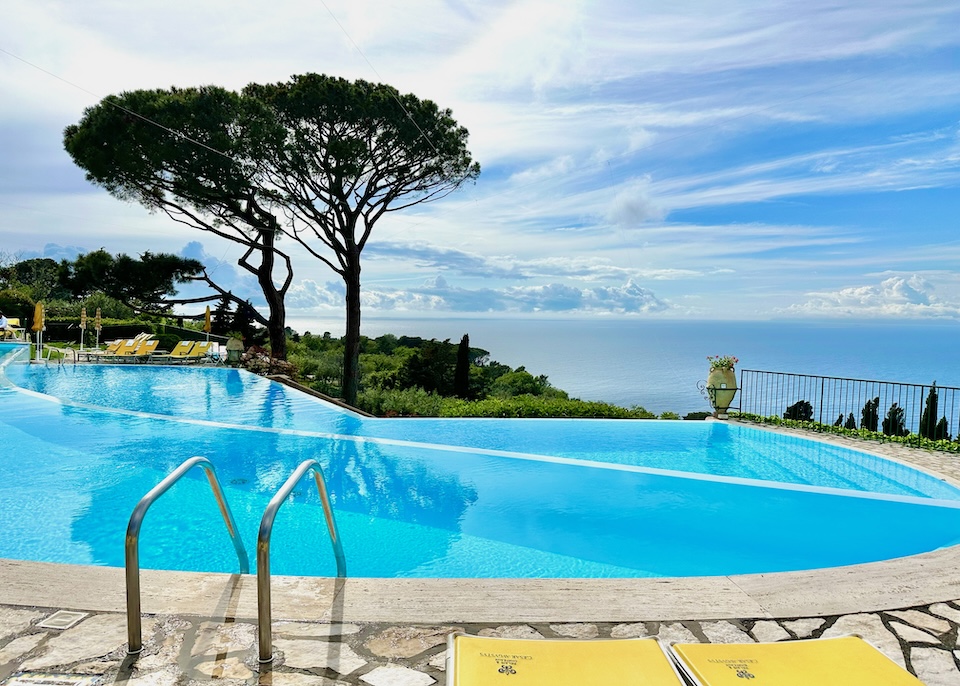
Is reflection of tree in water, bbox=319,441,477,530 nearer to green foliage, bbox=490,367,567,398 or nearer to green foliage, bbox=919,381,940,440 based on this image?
green foliage, bbox=919,381,940,440

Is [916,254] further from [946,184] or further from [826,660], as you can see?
[826,660]

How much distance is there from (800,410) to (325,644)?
1112 centimetres

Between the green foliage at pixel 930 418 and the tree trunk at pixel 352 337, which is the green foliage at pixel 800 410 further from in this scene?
the tree trunk at pixel 352 337

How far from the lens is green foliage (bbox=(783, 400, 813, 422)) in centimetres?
1111

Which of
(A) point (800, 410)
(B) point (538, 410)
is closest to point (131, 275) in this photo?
(B) point (538, 410)

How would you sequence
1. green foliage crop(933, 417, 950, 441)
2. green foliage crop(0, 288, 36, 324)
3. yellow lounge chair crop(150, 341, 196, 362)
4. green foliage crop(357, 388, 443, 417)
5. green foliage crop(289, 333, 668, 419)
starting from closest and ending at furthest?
green foliage crop(933, 417, 950, 441), green foliage crop(289, 333, 668, 419), green foliage crop(357, 388, 443, 417), yellow lounge chair crop(150, 341, 196, 362), green foliage crop(0, 288, 36, 324)

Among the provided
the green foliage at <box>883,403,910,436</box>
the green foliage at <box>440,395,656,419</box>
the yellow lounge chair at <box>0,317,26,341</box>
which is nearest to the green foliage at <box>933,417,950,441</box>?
the green foliage at <box>883,403,910,436</box>

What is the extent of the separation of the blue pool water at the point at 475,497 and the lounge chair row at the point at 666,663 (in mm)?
2331

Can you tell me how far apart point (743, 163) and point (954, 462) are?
45.6 ft

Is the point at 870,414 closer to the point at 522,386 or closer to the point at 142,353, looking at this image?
the point at 522,386

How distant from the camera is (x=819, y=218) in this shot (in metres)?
34.4

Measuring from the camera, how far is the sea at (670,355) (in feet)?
90.4

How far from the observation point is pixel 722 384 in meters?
10.6

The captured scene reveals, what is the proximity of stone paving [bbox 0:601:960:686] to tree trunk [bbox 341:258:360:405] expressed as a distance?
1219 cm
